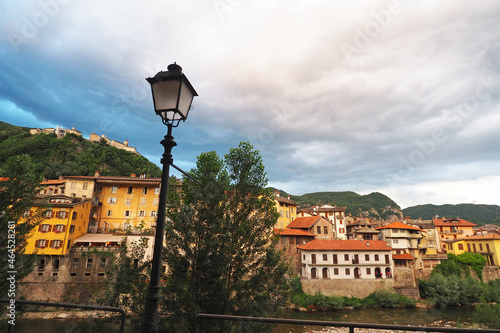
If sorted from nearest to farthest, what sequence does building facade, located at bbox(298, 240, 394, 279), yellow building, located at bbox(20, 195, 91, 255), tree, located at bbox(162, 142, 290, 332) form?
tree, located at bbox(162, 142, 290, 332) < yellow building, located at bbox(20, 195, 91, 255) < building facade, located at bbox(298, 240, 394, 279)

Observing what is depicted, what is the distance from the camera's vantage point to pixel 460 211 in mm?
151750

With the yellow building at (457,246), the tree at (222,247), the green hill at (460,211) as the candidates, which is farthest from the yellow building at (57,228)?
the green hill at (460,211)

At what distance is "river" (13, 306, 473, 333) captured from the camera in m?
29.3

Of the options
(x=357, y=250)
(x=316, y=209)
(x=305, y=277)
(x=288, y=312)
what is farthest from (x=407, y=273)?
(x=316, y=209)

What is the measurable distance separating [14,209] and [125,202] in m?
32.3

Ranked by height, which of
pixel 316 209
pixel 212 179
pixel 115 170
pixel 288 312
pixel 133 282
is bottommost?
pixel 288 312

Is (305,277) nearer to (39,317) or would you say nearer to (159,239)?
(39,317)

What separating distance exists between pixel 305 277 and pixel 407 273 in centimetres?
1678

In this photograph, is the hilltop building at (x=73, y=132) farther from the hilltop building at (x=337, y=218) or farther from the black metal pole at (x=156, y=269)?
the black metal pole at (x=156, y=269)

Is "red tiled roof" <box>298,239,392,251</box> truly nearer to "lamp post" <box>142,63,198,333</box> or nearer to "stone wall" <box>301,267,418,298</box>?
"stone wall" <box>301,267,418,298</box>

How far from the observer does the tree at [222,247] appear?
1166cm

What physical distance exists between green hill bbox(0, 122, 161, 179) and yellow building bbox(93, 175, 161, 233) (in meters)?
24.7

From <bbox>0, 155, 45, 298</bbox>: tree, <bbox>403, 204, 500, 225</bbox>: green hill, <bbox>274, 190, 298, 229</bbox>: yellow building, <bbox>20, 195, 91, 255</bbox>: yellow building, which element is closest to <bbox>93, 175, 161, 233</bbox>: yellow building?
<bbox>20, 195, 91, 255</bbox>: yellow building

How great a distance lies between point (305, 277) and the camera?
41562 millimetres
